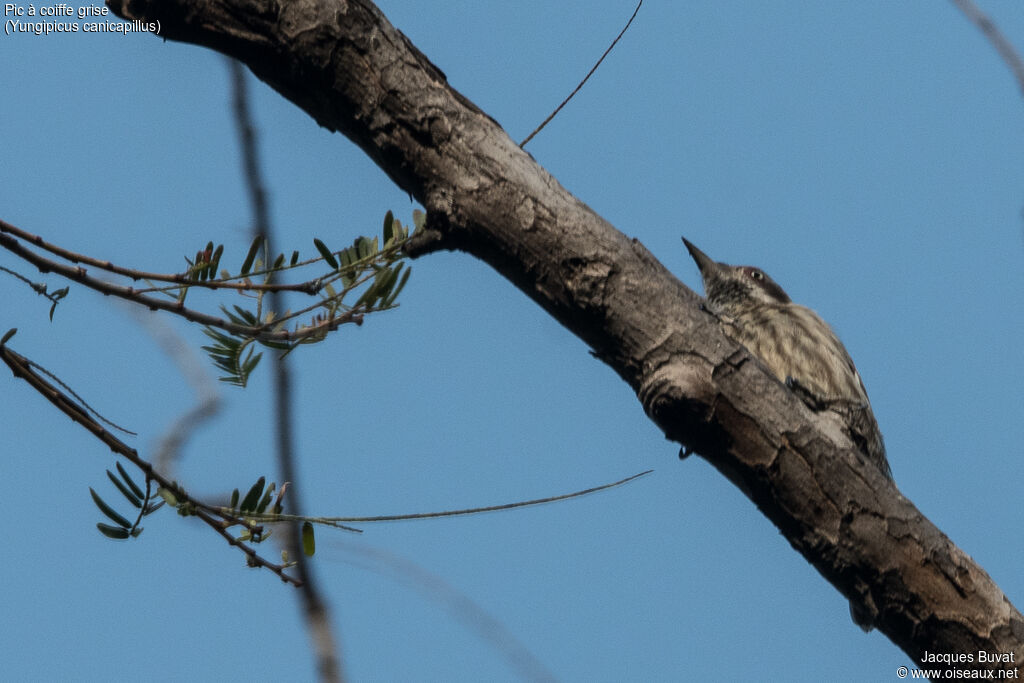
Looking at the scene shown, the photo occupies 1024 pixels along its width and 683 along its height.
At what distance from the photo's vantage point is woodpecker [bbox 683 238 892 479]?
4.68 m

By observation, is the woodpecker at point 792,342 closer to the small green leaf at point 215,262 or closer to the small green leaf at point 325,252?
the small green leaf at point 325,252

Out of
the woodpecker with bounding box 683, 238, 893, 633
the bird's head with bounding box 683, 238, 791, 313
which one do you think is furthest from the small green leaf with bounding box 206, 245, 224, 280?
the bird's head with bounding box 683, 238, 791, 313

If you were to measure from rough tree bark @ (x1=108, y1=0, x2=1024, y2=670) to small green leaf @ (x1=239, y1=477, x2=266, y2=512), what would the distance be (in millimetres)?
815

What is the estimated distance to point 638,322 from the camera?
296cm

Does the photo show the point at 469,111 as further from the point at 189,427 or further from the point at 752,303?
the point at 752,303

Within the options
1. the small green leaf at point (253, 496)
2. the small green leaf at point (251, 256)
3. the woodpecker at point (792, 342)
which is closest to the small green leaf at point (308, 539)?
the small green leaf at point (253, 496)

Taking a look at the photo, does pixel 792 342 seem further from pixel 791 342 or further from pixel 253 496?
pixel 253 496

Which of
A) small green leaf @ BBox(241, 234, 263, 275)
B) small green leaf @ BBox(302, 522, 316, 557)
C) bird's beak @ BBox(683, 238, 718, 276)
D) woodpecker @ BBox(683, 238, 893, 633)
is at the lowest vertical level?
small green leaf @ BBox(302, 522, 316, 557)

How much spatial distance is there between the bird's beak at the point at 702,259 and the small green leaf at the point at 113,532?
443 centimetres

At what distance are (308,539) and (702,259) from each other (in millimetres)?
4158

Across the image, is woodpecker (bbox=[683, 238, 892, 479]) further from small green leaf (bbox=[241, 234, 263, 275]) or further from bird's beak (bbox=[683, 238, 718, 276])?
small green leaf (bbox=[241, 234, 263, 275])

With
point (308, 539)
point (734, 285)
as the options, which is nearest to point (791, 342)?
point (734, 285)

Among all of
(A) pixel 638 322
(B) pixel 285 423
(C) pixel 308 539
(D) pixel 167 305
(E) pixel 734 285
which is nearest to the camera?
(D) pixel 167 305

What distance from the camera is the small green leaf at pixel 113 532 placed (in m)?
2.44
